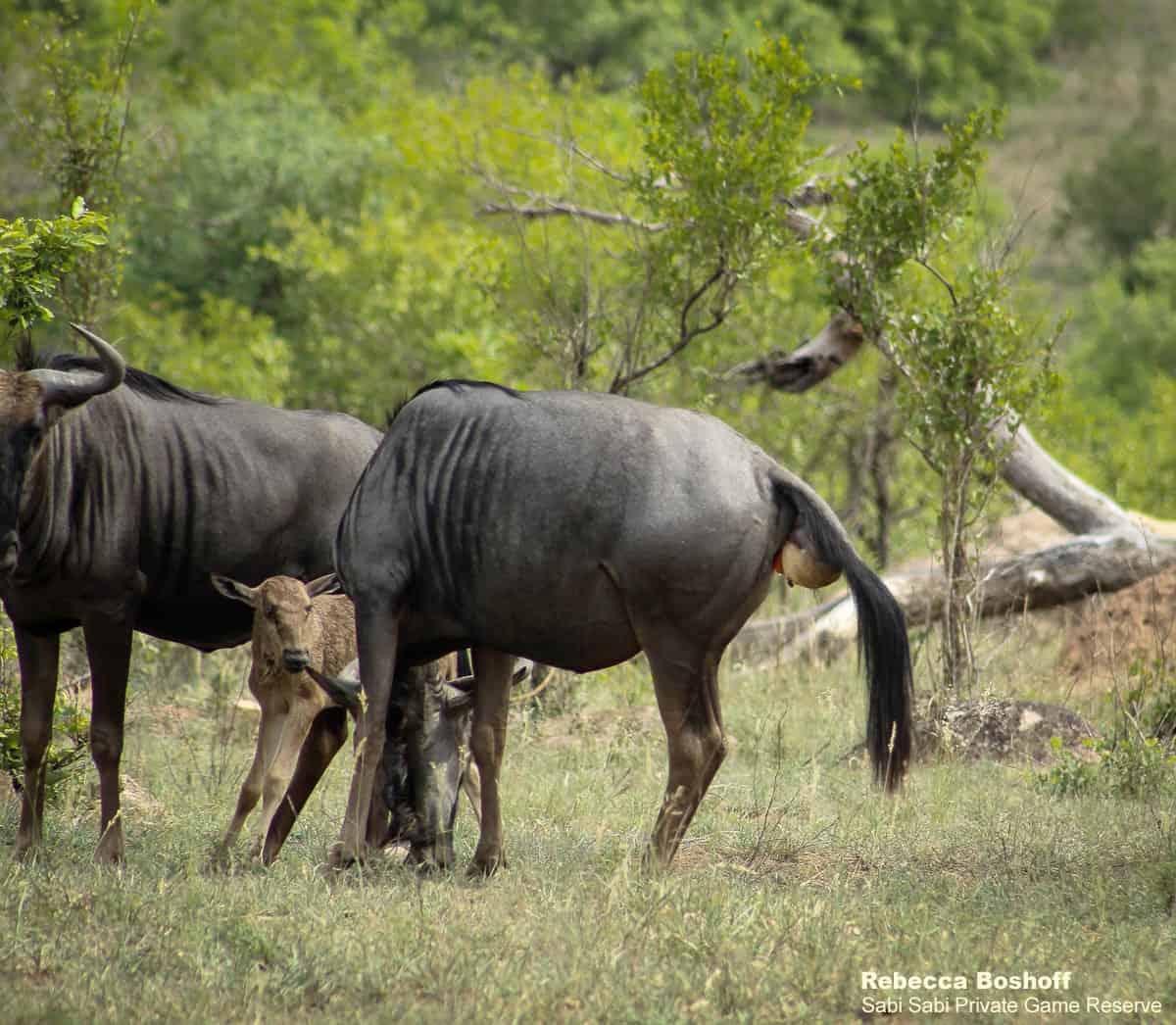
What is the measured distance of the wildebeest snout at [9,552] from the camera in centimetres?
626

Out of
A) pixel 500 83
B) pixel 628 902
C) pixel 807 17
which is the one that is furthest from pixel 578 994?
pixel 807 17

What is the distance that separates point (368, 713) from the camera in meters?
6.35

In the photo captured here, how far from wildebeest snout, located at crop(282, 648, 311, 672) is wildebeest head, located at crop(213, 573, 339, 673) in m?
0.13

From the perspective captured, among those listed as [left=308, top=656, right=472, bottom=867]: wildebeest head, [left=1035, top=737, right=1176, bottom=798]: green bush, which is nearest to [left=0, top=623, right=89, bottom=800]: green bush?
[left=308, top=656, right=472, bottom=867]: wildebeest head

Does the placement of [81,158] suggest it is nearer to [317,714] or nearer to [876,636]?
[317,714]

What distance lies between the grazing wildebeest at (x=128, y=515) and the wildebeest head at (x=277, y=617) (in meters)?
0.34

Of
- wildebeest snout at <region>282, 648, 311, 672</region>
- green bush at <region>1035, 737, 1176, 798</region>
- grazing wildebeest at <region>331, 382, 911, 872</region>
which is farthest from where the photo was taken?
green bush at <region>1035, 737, 1176, 798</region>

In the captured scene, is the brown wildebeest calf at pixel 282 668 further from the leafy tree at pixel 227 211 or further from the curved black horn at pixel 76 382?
the leafy tree at pixel 227 211

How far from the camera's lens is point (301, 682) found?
23.9 ft

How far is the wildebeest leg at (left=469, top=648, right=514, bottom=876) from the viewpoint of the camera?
21.1ft

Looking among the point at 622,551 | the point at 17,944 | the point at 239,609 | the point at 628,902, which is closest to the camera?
the point at 17,944

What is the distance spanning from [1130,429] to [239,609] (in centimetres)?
1711

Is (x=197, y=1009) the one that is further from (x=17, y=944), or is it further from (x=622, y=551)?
(x=622, y=551)

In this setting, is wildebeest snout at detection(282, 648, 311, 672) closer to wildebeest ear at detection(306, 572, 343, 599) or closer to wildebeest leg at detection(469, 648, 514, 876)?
wildebeest ear at detection(306, 572, 343, 599)
